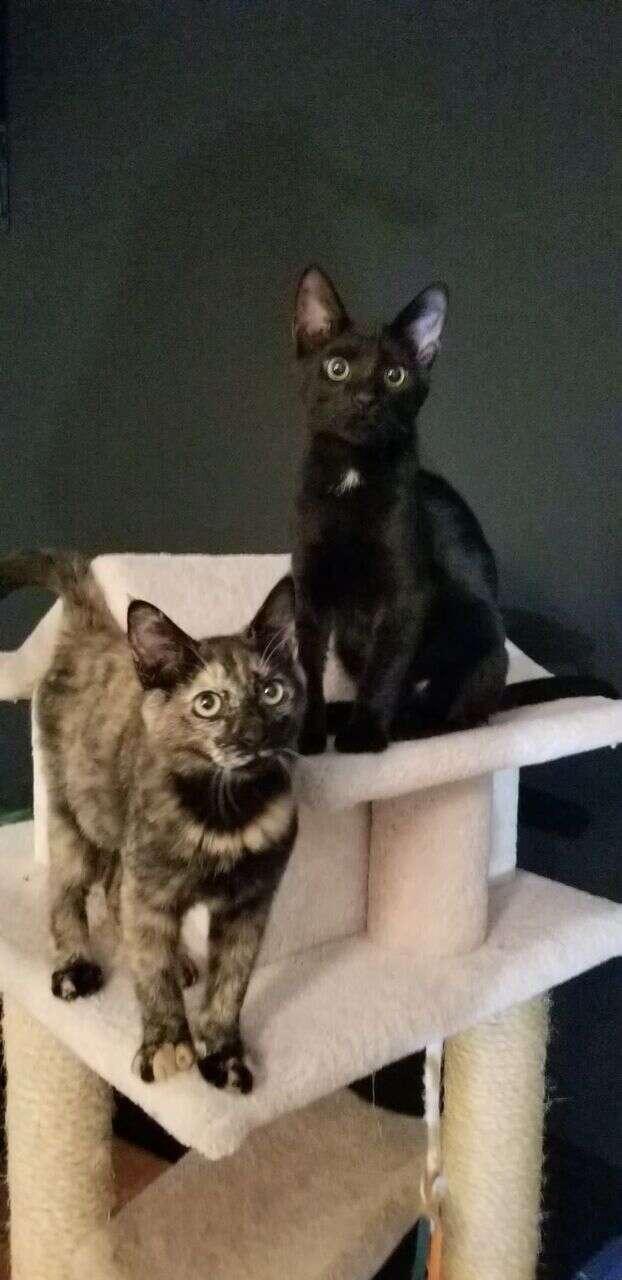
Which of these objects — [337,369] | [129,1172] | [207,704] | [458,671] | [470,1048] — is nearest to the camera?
[207,704]

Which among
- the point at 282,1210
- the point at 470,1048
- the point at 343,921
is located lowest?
the point at 282,1210

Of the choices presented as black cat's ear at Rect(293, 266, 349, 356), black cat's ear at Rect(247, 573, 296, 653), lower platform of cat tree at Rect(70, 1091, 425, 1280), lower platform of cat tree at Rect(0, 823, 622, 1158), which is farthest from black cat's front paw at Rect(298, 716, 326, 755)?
lower platform of cat tree at Rect(70, 1091, 425, 1280)

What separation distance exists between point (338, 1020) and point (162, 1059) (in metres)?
0.18

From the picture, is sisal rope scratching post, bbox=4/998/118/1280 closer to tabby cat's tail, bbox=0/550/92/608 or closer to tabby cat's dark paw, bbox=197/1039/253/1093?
tabby cat's dark paw, bbox=197/1039/253/1093

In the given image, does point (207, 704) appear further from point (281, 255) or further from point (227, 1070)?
point (281, 255)

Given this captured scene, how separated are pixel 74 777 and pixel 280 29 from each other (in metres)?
1.22

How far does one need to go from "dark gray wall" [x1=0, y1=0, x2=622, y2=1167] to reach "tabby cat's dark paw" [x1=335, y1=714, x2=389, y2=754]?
1.69ft

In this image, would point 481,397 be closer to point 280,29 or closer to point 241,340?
point 241,340

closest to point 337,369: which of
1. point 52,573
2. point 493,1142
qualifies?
point 52,573

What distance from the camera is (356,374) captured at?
0.86 m

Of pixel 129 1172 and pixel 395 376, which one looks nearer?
pixel 395 376

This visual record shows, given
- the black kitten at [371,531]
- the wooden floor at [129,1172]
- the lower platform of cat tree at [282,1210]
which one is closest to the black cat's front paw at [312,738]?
the black kitten at [371,531]

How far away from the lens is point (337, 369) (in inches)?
34.2

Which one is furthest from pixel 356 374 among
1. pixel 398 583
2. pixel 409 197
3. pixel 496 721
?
pixel 409 197
